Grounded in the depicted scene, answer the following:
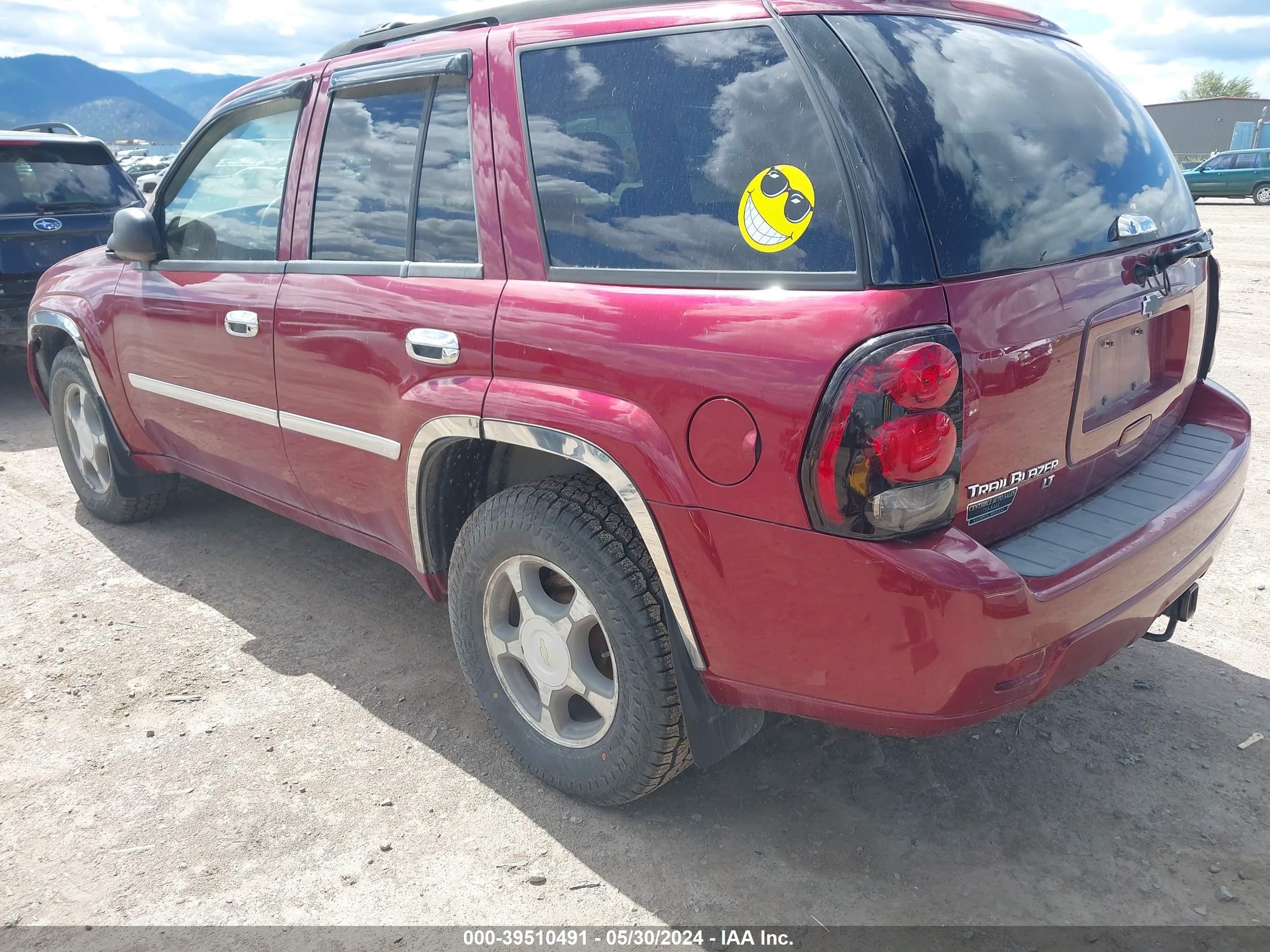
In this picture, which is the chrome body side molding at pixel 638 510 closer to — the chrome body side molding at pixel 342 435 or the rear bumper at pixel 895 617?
the rear bumper at pixel 895 617

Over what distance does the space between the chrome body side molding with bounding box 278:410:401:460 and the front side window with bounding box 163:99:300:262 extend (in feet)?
1.84

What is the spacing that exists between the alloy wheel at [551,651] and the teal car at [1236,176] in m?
27.0

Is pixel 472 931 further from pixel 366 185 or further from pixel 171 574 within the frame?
pixel 171 574

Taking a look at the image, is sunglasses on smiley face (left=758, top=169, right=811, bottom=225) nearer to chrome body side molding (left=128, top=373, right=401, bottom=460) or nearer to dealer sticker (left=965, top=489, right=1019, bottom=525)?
dealer sticker (left=965, top=489, right=1019, bottom=525)

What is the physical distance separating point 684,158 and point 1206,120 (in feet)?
176

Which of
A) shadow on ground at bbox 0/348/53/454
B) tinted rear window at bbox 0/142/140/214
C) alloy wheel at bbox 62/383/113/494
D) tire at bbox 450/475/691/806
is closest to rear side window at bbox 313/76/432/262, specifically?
tire at bbox 450/475/691/806

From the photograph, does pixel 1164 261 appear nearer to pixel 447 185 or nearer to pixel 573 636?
pixel 573 636

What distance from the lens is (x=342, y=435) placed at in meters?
2.98

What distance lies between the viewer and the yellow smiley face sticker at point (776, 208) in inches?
75.9

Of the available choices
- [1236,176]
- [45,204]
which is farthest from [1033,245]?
[1236,176]

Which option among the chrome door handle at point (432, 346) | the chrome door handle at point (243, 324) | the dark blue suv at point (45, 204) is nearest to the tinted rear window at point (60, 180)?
the dark blue suv at point (45, 204)

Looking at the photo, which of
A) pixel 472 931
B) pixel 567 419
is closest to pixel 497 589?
pixel 567 419

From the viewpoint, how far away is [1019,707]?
6.52 ft

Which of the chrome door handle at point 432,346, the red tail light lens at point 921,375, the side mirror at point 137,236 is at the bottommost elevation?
the chrome door handle at point 432,346
